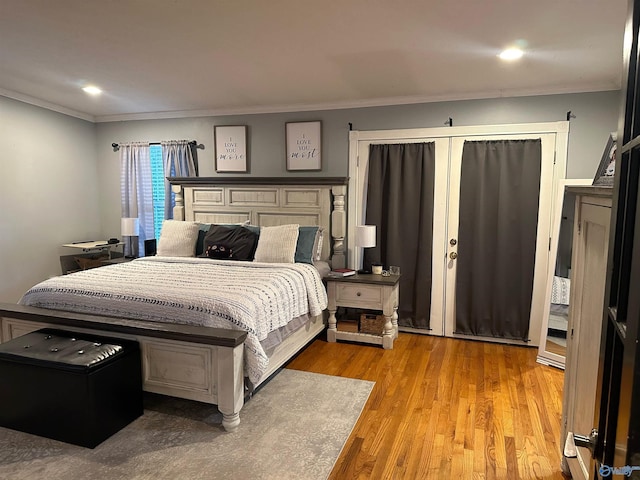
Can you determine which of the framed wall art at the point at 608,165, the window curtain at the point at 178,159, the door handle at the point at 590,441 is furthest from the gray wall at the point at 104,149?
the door handle at the point at 590,441

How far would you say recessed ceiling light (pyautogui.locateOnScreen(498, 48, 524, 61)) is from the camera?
2.85 metres

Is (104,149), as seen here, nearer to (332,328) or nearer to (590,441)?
(332,328)

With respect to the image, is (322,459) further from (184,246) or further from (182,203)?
(182,203)

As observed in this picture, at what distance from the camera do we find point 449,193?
4172 millimetres

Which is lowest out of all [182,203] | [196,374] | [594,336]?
[196,374]

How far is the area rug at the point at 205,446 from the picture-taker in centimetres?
212

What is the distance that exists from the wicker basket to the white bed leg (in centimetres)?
182

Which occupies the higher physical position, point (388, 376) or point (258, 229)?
point (258, 229)

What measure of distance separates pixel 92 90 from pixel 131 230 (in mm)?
1683

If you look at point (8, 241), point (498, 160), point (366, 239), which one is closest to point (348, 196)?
point (366, 239)

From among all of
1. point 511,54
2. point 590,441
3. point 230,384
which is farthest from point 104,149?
point 590,441

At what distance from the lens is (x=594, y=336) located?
1.68m

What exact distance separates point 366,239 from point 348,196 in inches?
26.0

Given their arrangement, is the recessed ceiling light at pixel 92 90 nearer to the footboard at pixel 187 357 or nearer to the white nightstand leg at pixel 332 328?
the footboard at pixel 187 357
